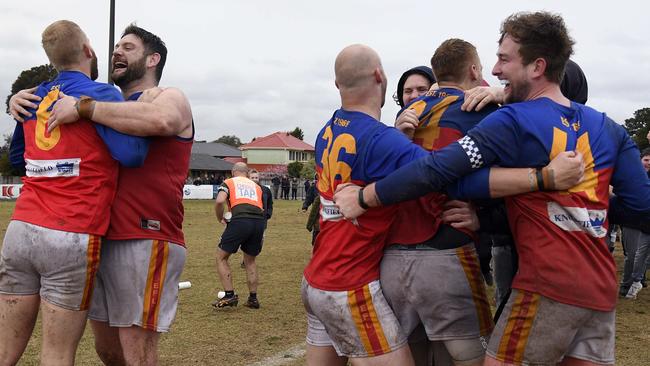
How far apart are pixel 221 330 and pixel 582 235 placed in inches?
213

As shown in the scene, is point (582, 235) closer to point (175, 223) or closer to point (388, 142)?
point (388, 142)

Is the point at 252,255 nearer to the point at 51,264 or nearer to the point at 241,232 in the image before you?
the point at 241,232

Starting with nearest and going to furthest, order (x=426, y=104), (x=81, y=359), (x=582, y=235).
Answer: (x=582, y=235) < (x=426, y=104) < (x=81, y=359)

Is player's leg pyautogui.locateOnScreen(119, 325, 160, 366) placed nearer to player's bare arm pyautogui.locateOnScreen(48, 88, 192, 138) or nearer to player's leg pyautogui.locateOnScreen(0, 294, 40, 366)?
player's leg pyautogui.locateOnScreen(0, 294, 40, 366)

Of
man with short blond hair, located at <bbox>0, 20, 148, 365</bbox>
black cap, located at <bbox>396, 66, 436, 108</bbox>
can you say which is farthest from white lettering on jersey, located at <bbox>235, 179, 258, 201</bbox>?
man with short blond hair, located at <bbox>0, 20, 148, 365</bbox>

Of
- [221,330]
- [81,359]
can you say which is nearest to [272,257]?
[221,330]

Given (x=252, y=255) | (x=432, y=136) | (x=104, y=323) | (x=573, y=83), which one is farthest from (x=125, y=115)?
(x=252, y=255)

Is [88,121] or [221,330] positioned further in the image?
[221,330]

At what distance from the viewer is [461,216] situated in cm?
308

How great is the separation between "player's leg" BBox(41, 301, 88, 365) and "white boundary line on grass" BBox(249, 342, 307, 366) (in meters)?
2.74

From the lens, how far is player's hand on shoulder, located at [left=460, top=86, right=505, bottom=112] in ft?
10.2

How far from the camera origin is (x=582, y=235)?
2680 mm

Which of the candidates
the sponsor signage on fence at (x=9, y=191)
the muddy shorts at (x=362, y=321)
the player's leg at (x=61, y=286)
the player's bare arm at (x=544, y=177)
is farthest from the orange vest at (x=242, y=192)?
the sponsor signage on fence at (x=9, y=191)

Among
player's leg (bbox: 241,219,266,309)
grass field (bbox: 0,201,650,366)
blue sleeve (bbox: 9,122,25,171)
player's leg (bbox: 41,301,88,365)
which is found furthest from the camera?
player's leg (bbox: 241,219,266,309)
